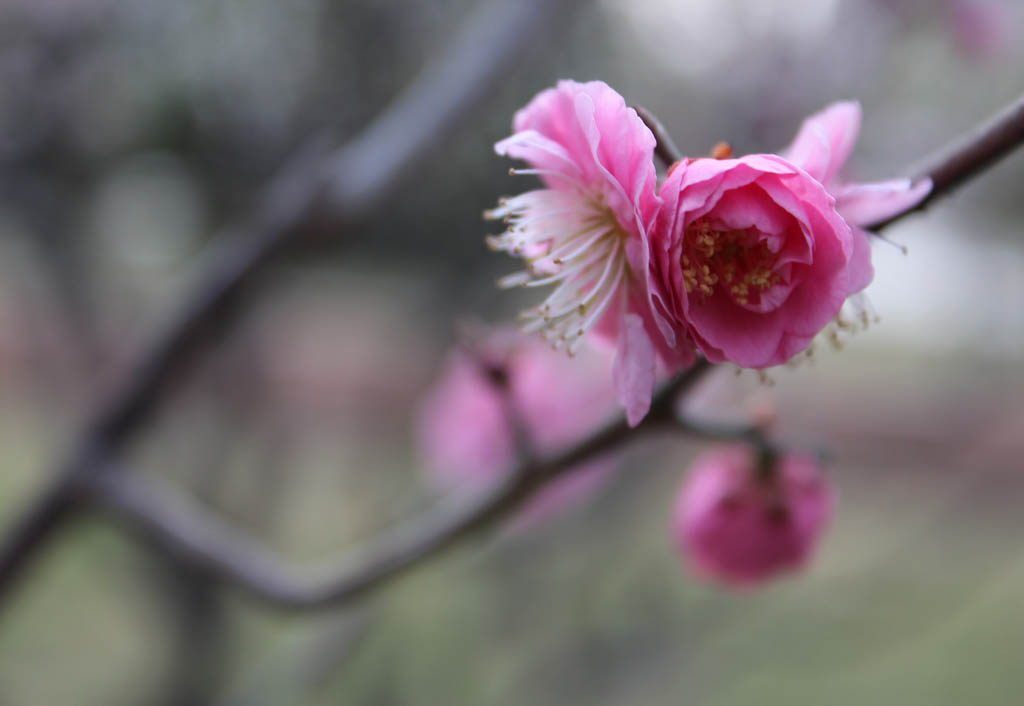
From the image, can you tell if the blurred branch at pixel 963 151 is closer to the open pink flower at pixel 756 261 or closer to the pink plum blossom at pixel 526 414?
the open pink flower at pixel 756 261

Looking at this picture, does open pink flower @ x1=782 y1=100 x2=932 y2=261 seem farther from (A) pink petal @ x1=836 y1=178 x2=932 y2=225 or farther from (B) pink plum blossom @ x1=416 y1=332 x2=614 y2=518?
(B) pink plum blossom @ x1=416 y1=332 x2=614 y2=518

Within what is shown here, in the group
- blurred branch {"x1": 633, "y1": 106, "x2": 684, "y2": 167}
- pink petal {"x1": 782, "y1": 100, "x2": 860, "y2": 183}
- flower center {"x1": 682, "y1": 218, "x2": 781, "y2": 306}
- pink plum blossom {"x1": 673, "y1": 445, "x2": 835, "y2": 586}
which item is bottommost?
pink plum blossom {"x1": 673, "y1": 445, "x2": 835, "y2": 586}

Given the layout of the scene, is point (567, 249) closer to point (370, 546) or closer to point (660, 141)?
point (660, 141)

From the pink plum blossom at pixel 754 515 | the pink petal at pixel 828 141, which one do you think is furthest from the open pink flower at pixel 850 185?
the pink plum blossom at pixel 754 515

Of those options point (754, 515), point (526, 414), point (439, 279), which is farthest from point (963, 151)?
point (439, 279)

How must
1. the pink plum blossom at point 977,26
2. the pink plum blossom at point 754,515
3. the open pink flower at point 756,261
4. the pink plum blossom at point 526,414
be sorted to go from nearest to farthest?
the open pink flower at point 756,261 < the pink plum blossom at point 754,515 < the pink plum blossom at point 526,414 < the pink plum blossom at point 977,26

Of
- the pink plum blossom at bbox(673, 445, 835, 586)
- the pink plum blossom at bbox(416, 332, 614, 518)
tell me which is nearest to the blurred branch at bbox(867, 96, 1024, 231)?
the pink plum blossom at bbox(673, 445, 835, 586)
